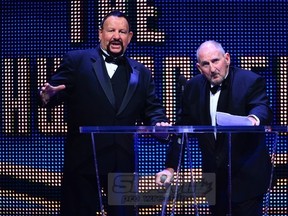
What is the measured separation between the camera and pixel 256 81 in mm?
3406

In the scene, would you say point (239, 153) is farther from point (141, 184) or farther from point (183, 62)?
point (183, 62)

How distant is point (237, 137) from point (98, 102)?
2.53 ft

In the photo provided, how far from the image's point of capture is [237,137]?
3104 mm

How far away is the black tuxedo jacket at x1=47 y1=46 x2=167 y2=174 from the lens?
3508mm

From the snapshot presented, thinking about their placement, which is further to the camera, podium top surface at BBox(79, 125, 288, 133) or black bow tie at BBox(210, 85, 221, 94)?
black bow tie at BBox(210, 85, 221, 94)

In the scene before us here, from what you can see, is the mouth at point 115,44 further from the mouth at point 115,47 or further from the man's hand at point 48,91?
the man's hand at point 48,91

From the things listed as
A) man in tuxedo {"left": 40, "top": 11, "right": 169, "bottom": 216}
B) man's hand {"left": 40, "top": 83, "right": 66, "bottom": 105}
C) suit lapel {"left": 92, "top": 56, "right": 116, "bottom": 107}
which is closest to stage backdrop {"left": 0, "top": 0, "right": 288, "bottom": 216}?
man in tuxedo {"left": 40, "top": 11, "right": 169, "bottom": 216}

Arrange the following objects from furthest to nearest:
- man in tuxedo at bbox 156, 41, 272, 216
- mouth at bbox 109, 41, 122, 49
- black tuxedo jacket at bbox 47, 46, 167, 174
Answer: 1. mouth at bbox 109, 41, 122, 49
2. black tuxedo jacket at bbox 47, 46, 167, 174
3. man in tuxedo at bbox 156, 41, 272, 216

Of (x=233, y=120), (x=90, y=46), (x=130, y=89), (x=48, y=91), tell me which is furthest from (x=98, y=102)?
(x=90, y=46)

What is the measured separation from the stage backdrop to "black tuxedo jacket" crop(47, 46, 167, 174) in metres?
1.23

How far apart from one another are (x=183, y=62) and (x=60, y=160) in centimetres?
106

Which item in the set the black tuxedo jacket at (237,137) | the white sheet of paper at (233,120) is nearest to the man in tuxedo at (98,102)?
the black tuxedo jacket at (237,137)

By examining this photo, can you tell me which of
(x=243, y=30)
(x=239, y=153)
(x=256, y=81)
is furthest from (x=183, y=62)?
(x=239, y=153)

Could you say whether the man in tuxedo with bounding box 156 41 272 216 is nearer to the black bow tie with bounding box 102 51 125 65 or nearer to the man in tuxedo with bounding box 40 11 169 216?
the man in tuxedo with bounding box 40 11 169 216
